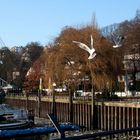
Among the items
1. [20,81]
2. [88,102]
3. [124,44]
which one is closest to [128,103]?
[88,102]

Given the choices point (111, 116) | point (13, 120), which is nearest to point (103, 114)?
point (111, 116)

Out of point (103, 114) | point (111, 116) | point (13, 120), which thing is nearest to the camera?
point (13, 120)

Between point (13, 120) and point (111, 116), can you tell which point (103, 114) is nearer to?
point (111, 116)

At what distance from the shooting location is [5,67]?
141500 millimetres

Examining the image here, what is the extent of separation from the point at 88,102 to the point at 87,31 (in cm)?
1777

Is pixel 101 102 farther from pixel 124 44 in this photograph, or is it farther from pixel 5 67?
pixel 5 67

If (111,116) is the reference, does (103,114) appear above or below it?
above

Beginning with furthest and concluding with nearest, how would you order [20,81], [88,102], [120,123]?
[20,81]
[88,102]
[120,123]

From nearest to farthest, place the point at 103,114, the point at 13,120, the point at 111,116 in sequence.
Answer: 1. the point at 13,120
2. the point at 111,116
3. the point at 103,114

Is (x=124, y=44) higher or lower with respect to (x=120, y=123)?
higher

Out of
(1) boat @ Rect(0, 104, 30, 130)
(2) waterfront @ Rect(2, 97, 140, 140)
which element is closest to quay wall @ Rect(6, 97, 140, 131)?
(2) waterfront @ Rect(2, 97, 140, 140)

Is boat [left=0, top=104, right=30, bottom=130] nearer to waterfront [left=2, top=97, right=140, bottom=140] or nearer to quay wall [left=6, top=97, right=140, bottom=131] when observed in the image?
waterfront [left=2, top=97, right=140, bottom=140]

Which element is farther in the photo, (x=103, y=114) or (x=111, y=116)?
(x=103, y=114)

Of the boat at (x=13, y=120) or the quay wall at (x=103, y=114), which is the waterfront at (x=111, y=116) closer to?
the quay wall at (x=103, y=114)
